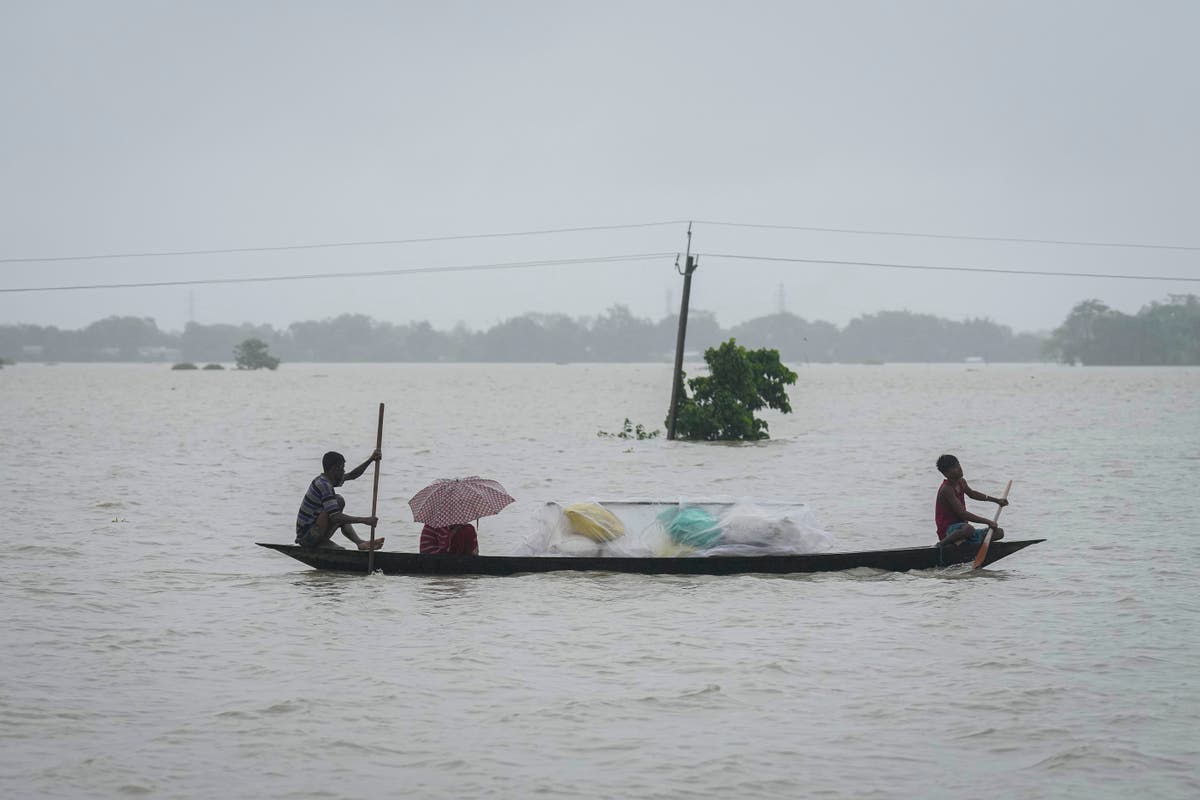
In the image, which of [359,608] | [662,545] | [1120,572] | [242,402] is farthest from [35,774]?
[242,402]

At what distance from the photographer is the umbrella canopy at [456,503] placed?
1374 cm

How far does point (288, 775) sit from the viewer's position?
7.71m

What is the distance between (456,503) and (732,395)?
25.2m

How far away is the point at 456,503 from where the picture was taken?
13820 mm

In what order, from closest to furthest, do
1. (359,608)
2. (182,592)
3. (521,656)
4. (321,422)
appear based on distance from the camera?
1. (521,656)
2. (359,608)
3. (182,592)
4. (321,422)

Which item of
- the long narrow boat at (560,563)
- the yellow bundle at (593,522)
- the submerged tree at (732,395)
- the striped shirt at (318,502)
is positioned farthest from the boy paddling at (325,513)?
the submerged tree at (732,395)

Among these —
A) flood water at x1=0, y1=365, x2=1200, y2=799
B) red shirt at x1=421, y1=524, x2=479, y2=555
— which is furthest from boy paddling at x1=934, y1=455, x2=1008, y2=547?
red shirt at x1=421, y1=524, x2=479, y2=555

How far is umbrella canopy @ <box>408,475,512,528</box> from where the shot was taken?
1374 centimetres

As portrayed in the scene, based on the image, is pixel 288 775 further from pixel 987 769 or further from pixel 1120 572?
pixel 1120 572

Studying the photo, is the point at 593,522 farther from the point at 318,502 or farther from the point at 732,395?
the point at 732,395

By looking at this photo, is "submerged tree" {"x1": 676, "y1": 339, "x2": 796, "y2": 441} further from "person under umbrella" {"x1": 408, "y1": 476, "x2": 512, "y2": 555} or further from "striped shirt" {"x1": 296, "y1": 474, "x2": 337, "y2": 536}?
"striped shirt" {"x1": 296, "y1": 474, "x2": 337, "y2": 536}

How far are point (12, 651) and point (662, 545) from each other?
6.79m

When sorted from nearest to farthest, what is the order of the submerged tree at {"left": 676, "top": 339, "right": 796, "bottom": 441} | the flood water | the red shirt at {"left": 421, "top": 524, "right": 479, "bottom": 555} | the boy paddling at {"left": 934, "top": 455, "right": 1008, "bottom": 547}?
the flood water → the red shirt at {"left": 421, "top": 524, "right": 479, "bottom": 555} → the boy paddling at {"left": 934, "top": 455, "right": 1008, "bottom": 547} → the submerged tree at {"left": 676, "top": 339, "right": 796, "bottom": 441}

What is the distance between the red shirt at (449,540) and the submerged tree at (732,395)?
78.2 feet
